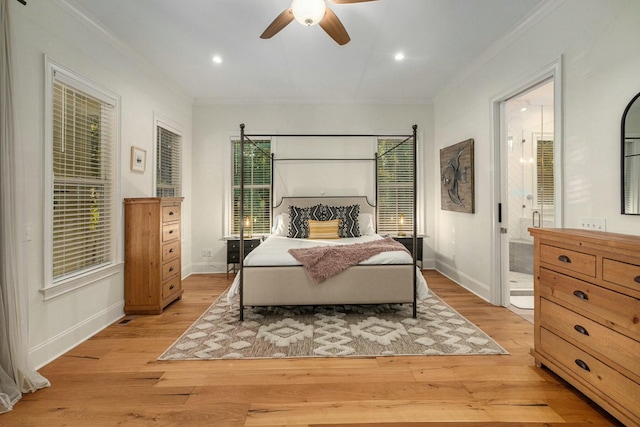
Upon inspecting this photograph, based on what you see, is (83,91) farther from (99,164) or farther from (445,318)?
(445,318)

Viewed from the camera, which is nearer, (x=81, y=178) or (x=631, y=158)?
(x=631, y=158)

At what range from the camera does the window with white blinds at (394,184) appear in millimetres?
5168

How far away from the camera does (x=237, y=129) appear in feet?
16.6

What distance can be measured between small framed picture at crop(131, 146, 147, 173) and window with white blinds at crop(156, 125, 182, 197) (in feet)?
1.51

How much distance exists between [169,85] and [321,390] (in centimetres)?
431

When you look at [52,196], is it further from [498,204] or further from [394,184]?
[394,184]

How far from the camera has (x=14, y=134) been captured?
191 centimetres

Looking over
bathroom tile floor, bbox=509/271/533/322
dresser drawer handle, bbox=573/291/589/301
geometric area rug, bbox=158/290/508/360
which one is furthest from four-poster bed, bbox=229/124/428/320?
dresser drawer handle, bbox=573/291/589/301

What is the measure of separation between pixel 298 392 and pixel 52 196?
241cm

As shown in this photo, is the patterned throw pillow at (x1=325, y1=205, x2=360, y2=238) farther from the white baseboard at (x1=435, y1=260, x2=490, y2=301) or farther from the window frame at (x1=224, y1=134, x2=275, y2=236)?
the white baseboard at (x1=435, y1=260, x2=490, y2=301)

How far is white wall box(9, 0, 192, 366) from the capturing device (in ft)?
7.00

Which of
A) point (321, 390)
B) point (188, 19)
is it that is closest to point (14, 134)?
point (188, 19)

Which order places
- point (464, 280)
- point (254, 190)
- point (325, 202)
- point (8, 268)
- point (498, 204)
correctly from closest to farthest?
point (8, 268) → point (498, 204) → point (464, 280) → point (325, 202) → point (254, 190)

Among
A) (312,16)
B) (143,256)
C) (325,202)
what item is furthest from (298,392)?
(325,202)
